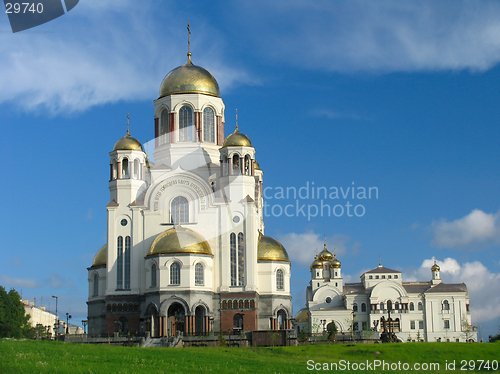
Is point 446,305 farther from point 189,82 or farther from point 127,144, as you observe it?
point 127,144

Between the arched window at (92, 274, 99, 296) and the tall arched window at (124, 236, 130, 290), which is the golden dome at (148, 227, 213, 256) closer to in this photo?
the tall arched window at (124, 236, 130, 290)

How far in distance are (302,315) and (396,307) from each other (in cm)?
1123

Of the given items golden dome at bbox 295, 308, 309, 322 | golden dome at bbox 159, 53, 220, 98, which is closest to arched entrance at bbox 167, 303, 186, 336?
golden dome at bbox 159, 53, 220, 98

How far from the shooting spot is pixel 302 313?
77188 mm

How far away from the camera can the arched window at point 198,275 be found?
44.6 m

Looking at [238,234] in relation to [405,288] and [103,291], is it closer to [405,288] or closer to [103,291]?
[103,291]

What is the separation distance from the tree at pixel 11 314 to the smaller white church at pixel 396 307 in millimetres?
26471

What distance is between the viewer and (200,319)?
44.9 meters

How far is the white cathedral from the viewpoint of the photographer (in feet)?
146

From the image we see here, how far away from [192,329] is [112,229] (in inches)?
354

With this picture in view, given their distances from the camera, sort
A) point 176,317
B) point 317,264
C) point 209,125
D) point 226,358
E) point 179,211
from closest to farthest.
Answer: point 226,358 < point 176,317 < point 179,211 < point 209,125 < point 317,264

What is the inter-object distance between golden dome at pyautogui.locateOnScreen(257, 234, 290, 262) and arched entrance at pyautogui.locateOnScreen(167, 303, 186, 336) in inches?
258

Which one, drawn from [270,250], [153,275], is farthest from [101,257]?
[270,250]

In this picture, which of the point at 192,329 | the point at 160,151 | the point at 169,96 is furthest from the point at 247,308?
the point at 169,96
